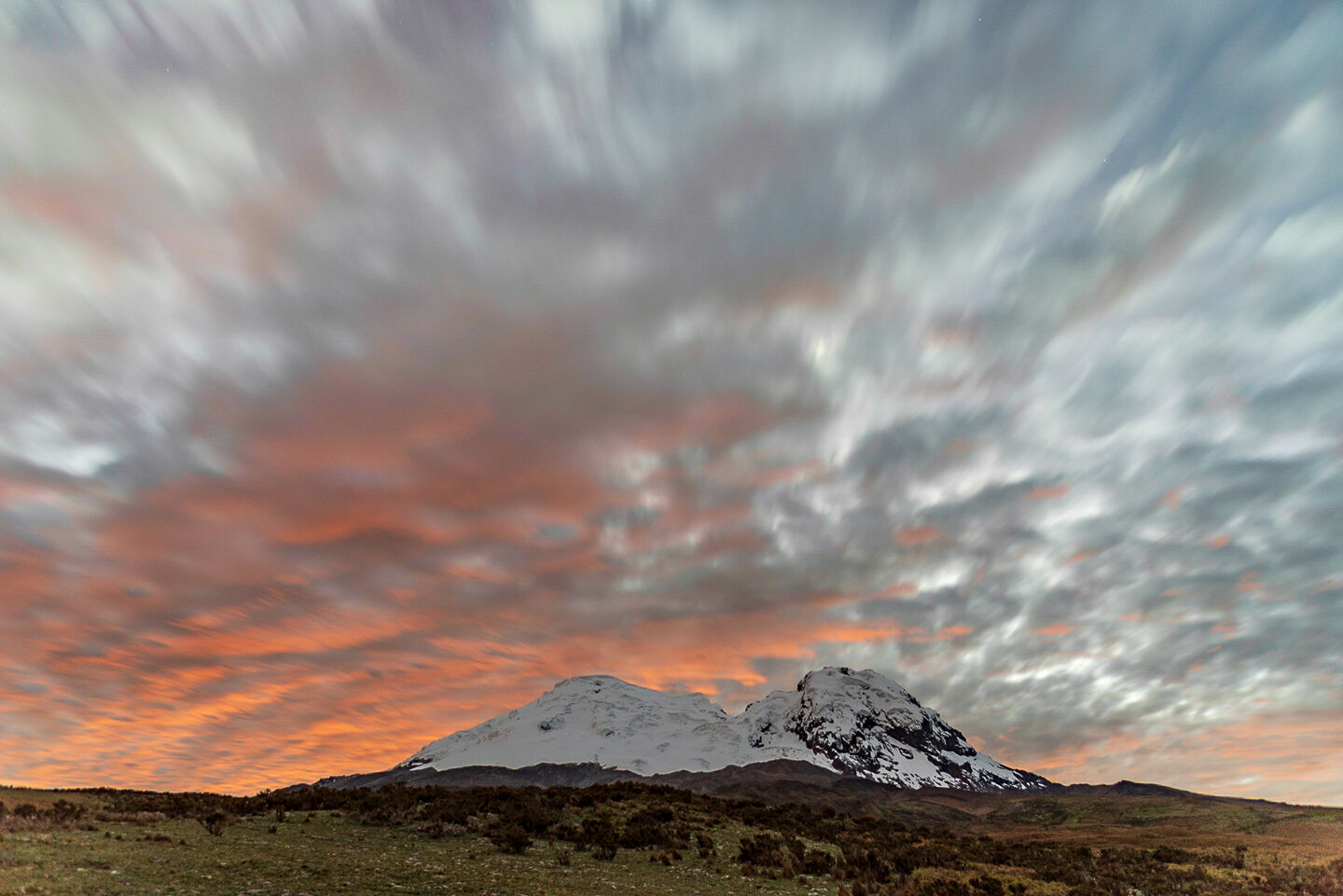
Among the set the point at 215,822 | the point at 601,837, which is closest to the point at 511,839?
the point at 601,837

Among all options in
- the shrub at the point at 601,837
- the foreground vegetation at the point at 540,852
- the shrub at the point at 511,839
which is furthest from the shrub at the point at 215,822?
the shrub at the point at 601,837

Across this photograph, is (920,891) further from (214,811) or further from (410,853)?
(214,811)

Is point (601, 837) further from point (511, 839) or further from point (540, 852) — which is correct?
point (511, 839)

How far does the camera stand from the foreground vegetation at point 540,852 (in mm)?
24469

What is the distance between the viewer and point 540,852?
A: 3375 cm

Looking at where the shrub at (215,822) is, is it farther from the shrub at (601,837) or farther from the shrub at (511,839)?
the shrub at (601,837)

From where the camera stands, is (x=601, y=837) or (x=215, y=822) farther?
(x=601, y=837)

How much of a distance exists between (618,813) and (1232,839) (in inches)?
2673

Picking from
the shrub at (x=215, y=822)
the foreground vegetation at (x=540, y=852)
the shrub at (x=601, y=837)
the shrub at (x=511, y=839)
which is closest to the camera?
the foreground vegetation at (x=540, y=852)

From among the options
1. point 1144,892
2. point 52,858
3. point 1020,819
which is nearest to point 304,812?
point 52,858

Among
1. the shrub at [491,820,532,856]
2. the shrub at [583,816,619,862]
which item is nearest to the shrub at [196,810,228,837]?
the shrub at [491,820,532,856]

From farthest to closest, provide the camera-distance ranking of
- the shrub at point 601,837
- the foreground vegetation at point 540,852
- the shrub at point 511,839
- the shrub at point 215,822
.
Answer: the shrub at point 601,837 < the shrub at point 511,839 < the shrub at point 215,822 < the foreground vegetation at point 540,852

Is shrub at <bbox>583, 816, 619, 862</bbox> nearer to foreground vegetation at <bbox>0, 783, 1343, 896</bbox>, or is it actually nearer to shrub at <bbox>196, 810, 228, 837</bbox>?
foreground vegetation at <bbox>0, 783, 1343, 896</bbox>

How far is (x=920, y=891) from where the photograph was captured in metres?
31.7
